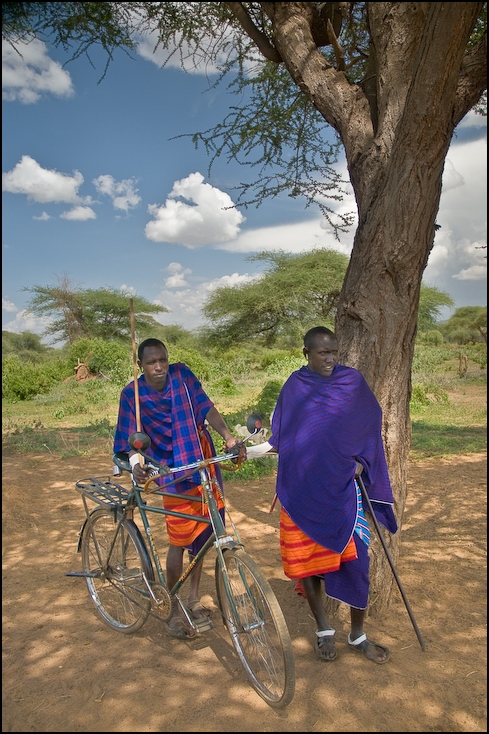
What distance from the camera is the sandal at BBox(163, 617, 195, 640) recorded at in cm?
311

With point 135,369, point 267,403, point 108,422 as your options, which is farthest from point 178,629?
point 108,422

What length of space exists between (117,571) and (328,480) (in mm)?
1417

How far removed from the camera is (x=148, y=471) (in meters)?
2.83

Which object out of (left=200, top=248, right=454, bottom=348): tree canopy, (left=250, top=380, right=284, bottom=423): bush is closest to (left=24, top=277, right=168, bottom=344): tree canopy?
(left=200, top=248, right=454, bottom=348): tree canopy

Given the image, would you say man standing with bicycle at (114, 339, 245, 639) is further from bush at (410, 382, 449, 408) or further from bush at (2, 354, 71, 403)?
bush at (2, 354, 71, 403)

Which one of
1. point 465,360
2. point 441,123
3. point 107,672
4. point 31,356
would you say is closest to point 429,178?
point 441,123

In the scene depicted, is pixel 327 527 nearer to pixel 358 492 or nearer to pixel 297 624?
pixel 358 492

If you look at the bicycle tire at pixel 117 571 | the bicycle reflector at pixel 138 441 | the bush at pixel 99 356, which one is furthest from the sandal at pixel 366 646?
the bush at pixel 99 356

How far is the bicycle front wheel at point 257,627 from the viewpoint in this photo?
2.41 meters

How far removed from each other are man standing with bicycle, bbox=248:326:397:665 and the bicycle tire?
0.84 meters

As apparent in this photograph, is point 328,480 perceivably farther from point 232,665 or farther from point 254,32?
point 254,32

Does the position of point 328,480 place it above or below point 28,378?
below

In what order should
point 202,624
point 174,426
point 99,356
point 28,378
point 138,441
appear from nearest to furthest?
point 138,441, point 202,624, point 174,426, point 28,378, point 99,356

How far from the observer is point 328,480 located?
2889 mm
